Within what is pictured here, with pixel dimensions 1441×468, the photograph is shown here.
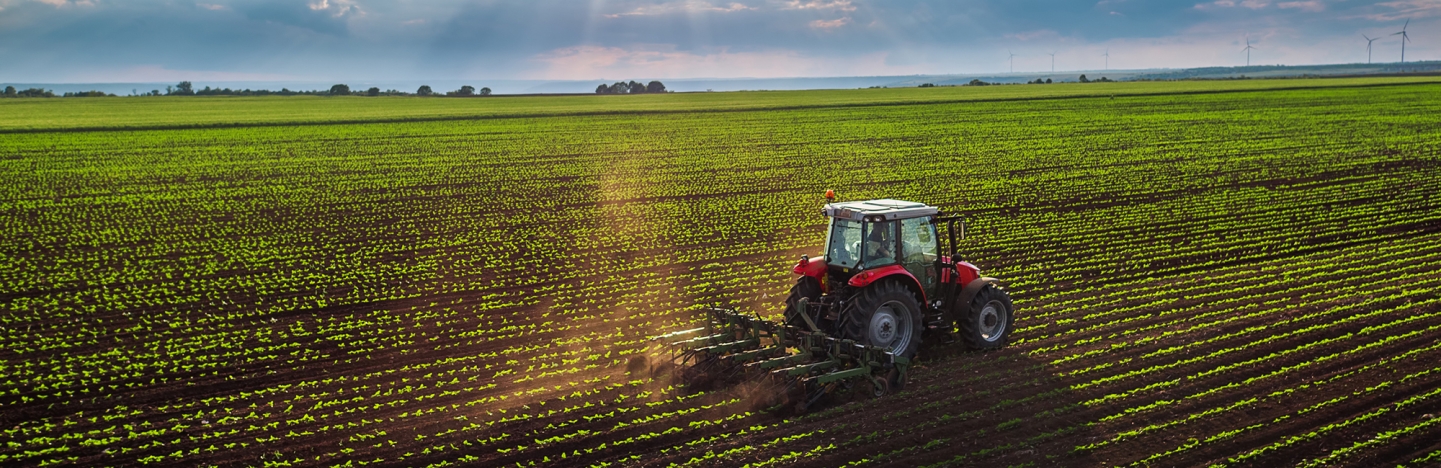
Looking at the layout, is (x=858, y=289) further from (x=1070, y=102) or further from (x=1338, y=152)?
(x=1070, y=102)

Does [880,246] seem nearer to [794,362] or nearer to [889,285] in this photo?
[889,285]

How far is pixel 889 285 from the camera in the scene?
11992 mm

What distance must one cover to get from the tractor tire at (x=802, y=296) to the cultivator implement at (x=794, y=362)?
0.10 meters

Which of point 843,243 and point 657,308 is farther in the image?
point 657,308

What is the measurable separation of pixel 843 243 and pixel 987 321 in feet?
7.36

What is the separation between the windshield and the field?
1.55m

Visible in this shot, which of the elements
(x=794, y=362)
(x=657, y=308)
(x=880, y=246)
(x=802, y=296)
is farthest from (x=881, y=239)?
(x=657, y=308)

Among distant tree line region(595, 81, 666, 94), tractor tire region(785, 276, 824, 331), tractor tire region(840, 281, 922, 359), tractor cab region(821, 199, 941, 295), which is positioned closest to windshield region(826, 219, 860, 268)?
tractor cab region(821, 199, 941, 295)

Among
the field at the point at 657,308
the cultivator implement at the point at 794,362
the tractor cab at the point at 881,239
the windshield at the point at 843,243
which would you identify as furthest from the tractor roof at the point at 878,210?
the field at the point at 657,308

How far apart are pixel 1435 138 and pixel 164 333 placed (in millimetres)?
45324

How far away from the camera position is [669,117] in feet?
229

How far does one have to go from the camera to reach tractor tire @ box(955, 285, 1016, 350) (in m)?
12.6

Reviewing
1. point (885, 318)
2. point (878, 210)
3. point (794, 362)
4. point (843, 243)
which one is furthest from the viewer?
point (843, 243)

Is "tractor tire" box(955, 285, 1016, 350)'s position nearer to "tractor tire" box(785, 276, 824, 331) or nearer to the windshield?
the windshield
